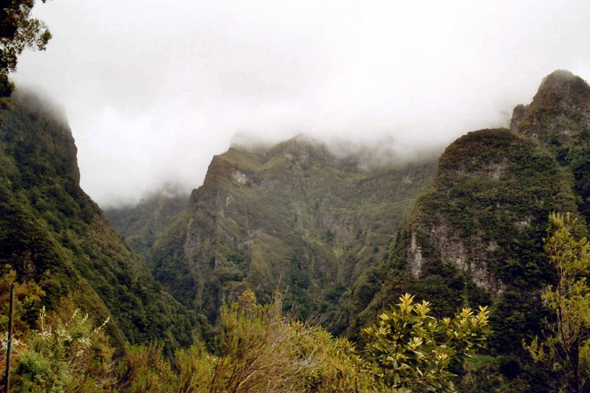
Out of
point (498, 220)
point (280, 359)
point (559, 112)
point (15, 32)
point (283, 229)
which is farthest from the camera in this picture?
point (283, 229)

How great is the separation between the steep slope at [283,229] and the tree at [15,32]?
99385mm

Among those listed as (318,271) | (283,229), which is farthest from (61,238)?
(283,229)

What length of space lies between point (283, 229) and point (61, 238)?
351 feet

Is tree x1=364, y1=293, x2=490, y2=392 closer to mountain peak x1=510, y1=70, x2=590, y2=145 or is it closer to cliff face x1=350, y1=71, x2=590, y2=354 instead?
cliff face x1=350, y1=71, x2=590, y2=354

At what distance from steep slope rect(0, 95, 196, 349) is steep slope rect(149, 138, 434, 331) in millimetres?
45245

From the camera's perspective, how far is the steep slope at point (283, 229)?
4683 inches

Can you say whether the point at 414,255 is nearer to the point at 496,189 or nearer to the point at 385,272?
the point at 385,272

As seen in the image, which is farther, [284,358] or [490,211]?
[490,211]

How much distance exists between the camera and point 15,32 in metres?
10.6

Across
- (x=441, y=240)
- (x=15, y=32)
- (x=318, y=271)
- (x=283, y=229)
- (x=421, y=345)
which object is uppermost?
(x=15, y=32)

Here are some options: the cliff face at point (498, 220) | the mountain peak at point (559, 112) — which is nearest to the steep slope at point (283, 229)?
the cliff face at point (498, 220)

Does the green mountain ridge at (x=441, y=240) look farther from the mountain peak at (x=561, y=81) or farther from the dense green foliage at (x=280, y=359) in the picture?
the dense green foliage at (x=280, y=359)

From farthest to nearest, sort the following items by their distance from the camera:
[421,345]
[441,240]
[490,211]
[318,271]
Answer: [318,271] → [441,240] → [490,211] → [421,345]

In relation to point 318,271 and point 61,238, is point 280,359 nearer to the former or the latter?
point 61,238
